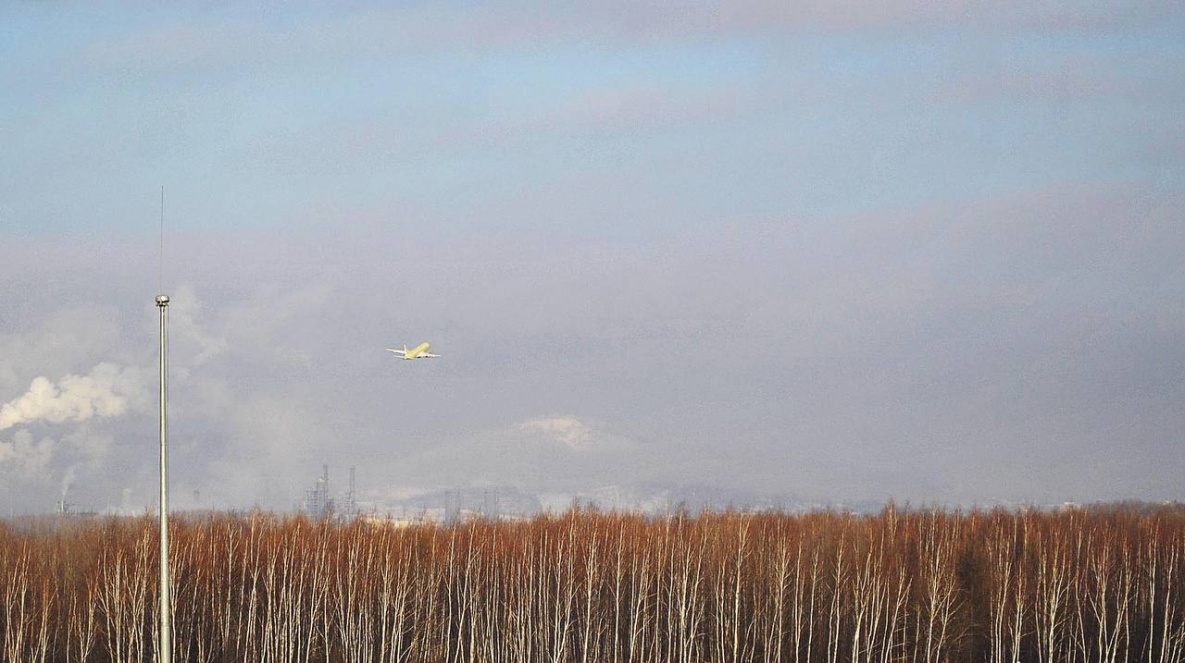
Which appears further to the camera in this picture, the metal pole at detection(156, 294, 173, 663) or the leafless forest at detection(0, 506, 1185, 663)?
the leafless forest at detection(0, 506, 1185, 663)

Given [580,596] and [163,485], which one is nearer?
[163,485]

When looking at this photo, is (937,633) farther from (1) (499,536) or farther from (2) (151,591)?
(2) (151,591)

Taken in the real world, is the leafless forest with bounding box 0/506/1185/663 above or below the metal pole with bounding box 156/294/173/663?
below

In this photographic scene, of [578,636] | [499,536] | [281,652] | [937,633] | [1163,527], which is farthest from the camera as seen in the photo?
[1163,527]

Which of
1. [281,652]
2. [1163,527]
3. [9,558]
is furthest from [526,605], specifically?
[1163,527]

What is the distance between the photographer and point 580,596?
73.8 m

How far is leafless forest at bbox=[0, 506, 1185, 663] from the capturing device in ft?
204

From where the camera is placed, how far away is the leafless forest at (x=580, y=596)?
204 feet

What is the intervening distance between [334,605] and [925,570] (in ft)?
95.9

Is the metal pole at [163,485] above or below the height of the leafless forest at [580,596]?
above

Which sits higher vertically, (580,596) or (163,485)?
(163,485)

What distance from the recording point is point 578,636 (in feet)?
235

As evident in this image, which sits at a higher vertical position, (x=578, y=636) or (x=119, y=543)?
(x=119, y=543)

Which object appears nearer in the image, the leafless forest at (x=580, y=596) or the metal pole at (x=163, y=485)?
the metal pole at (x=163, y=485)
